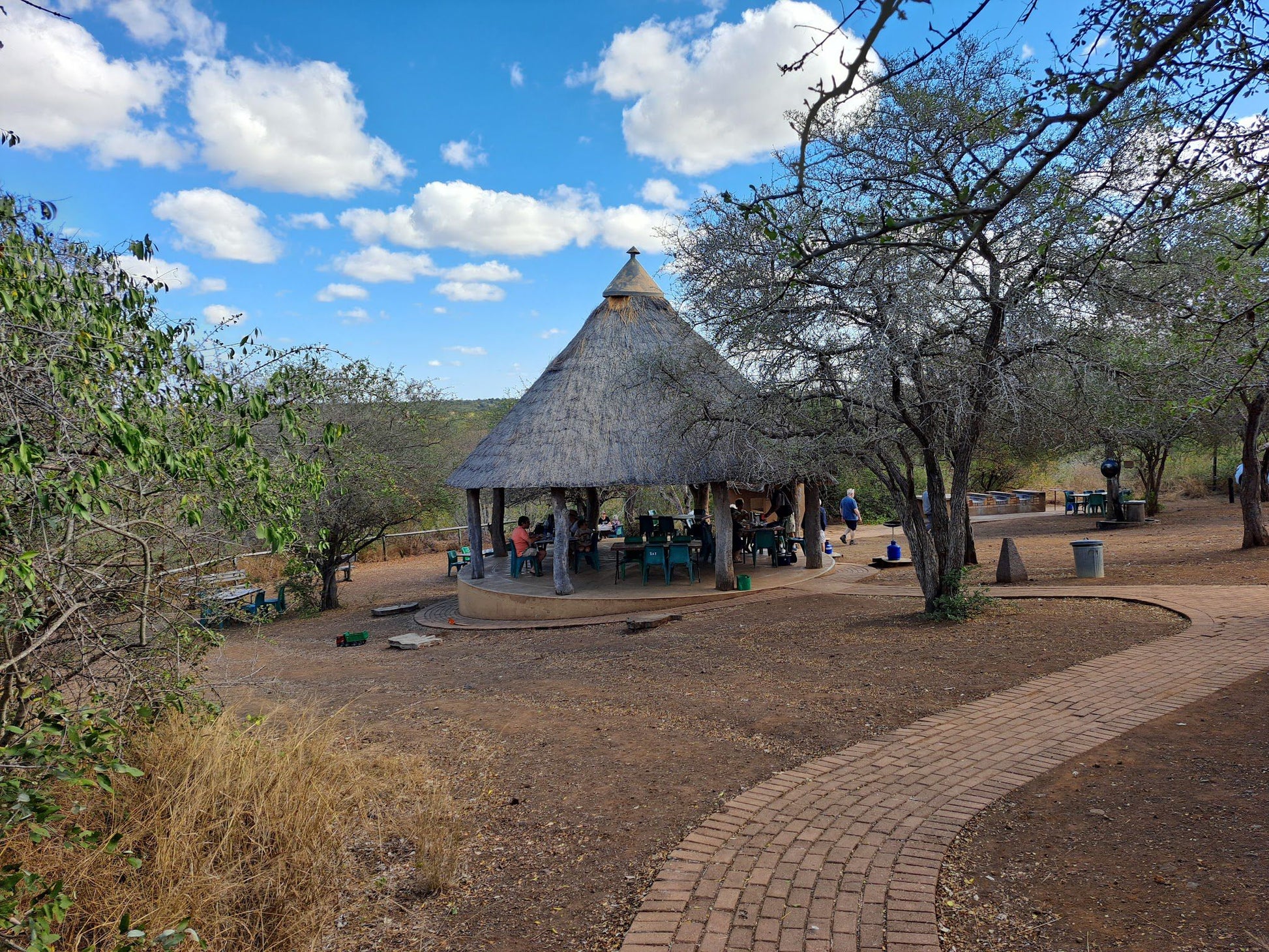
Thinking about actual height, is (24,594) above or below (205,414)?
below

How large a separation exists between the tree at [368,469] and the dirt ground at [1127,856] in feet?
39.2

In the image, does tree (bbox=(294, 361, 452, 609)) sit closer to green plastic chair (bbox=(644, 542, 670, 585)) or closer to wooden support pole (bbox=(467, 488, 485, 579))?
wooden support pole (bbox=(467, 488, 485, 579))

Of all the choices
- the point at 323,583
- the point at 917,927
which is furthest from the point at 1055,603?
the point at 323,583

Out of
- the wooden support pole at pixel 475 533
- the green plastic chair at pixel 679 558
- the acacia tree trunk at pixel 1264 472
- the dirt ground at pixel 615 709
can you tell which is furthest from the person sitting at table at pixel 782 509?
the acacia tree trunk at pixel 1264 472

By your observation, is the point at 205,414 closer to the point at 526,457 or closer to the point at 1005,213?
the point at 1005,213

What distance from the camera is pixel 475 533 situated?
639 inches

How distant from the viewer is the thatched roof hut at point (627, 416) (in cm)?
1089

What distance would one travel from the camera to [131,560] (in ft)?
15.1

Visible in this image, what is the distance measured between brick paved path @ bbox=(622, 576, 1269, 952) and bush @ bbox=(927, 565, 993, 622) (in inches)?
90.4

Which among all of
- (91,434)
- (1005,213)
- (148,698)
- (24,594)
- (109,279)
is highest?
(1005,213)

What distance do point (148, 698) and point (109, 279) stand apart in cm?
229

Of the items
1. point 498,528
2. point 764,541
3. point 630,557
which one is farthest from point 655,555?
point 498,528

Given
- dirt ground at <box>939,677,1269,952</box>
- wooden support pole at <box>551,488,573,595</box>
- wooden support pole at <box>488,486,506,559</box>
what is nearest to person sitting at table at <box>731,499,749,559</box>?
wooden support pole at <box>551,488,573,595</box>

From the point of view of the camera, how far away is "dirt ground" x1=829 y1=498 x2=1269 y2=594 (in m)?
11.8
